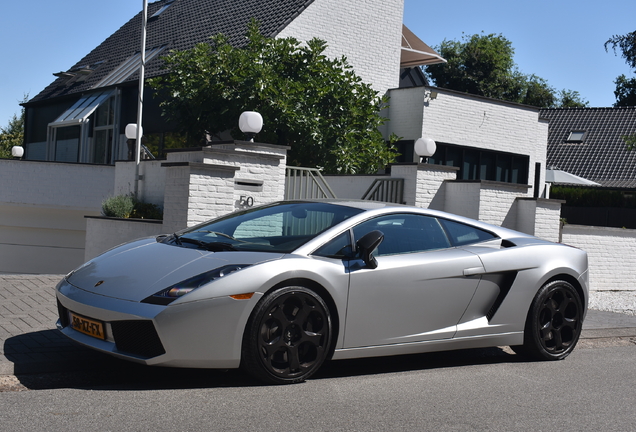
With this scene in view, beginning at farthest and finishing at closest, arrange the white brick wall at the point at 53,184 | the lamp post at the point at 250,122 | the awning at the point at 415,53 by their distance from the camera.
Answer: the awning at the point at 415,53, the white brick wall at the point at 53,184, the lamp post at the point at 250,122

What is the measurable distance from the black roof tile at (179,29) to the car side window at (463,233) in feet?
46.5

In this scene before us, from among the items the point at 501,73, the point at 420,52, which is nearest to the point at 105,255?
the point at 420,52

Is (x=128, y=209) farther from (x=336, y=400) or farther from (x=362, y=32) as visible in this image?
(x=362, y=32)

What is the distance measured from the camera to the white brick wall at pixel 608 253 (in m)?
14.0

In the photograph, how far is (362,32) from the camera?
22.8 metres

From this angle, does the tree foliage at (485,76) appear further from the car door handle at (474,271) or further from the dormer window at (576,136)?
the car door handle at (474,271)

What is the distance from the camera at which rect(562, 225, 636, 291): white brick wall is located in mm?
14031

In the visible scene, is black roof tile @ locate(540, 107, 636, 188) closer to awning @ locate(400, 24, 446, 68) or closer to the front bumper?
awning @ locate(400, 24, 446, 68)

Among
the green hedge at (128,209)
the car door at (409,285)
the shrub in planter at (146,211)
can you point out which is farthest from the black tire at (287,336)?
the shrub in planter at (146,211)

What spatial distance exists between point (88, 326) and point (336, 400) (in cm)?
179

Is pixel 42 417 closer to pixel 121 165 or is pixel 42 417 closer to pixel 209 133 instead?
pixel 121 165

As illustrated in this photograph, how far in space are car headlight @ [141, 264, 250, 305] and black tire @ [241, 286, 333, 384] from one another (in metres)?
0.34

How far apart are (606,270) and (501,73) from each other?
159ft

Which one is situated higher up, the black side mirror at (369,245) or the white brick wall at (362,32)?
the white brick wall at (362,32)
